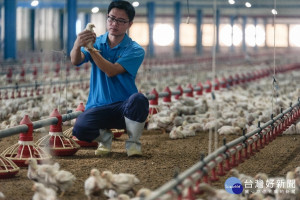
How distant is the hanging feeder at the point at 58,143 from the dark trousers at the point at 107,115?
0.35 ft

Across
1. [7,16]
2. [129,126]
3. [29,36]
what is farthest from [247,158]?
[29,36]

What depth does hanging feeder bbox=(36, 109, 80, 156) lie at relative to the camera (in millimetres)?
5008

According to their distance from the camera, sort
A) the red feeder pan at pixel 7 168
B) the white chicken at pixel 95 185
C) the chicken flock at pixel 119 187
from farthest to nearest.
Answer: the red feeder pan at pixel 7 168
the white chicken at pixel 95 185
the chicken flock at pixel 119 187

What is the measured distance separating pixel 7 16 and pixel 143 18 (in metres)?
28.7

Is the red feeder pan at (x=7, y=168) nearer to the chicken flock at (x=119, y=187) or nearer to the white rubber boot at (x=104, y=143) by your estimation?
the chicken flock at (x=119, y=187)

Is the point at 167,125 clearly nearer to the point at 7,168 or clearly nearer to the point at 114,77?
the point at 114,77

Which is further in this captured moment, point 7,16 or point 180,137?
point 7,16

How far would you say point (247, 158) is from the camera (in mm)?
4805

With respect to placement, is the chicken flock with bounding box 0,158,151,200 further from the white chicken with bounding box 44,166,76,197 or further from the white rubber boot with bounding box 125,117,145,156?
the white rubber boot with bounding box 125,117,145,156

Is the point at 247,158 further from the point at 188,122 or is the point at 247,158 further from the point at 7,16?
the point at 7,16

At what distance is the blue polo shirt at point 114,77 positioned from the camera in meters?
5.09

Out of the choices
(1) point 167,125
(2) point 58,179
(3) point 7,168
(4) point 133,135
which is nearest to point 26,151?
(3) point 7,168

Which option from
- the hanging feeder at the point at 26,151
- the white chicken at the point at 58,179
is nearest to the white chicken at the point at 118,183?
the white chicken at the point at 58,179

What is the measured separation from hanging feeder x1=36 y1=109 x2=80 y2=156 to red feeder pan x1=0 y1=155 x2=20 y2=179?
702 mm
